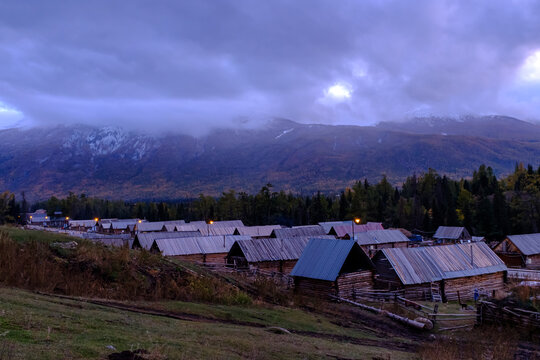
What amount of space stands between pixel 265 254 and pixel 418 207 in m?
84.5

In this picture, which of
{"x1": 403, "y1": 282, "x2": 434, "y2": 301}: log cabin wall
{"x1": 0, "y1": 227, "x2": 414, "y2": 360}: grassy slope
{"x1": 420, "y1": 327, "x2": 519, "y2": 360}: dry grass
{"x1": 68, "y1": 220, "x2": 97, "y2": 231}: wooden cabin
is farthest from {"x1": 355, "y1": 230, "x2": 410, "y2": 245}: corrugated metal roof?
{"x1": 68, "y1": 220, "x2": 97, "y2": 231}: wooden cabin

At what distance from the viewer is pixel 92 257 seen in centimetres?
2103

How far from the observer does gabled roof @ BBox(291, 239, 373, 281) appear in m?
32.0

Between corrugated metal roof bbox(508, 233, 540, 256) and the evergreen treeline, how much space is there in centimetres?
2939

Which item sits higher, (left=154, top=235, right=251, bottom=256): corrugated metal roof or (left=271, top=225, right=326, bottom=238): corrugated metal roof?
(left=271, top=225, right=326, bottom=238): corrugated metal roof

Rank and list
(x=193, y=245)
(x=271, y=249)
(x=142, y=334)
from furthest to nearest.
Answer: (x=193, y=245) → (x=271, y=249) → (x=142, y=334)

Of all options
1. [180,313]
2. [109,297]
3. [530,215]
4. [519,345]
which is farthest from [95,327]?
[530,215]

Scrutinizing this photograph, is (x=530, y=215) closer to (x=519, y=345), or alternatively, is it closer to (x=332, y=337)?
(x=519, y=345)

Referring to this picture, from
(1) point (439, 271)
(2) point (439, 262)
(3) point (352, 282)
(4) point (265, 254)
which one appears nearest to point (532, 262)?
(2) point (439, 262)

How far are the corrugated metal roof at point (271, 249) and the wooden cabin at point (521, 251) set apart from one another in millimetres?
29792

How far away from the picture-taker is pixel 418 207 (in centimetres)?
11719

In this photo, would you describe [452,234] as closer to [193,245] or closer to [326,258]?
[193,245]

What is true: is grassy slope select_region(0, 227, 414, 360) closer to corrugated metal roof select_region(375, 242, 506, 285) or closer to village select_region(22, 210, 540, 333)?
village select_region(22, 210, 540, 333)

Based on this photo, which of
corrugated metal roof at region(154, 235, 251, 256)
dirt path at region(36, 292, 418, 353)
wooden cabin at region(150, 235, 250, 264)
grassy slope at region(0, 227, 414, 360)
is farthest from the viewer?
wooden cabin at region(150, 235, 250, 264)
